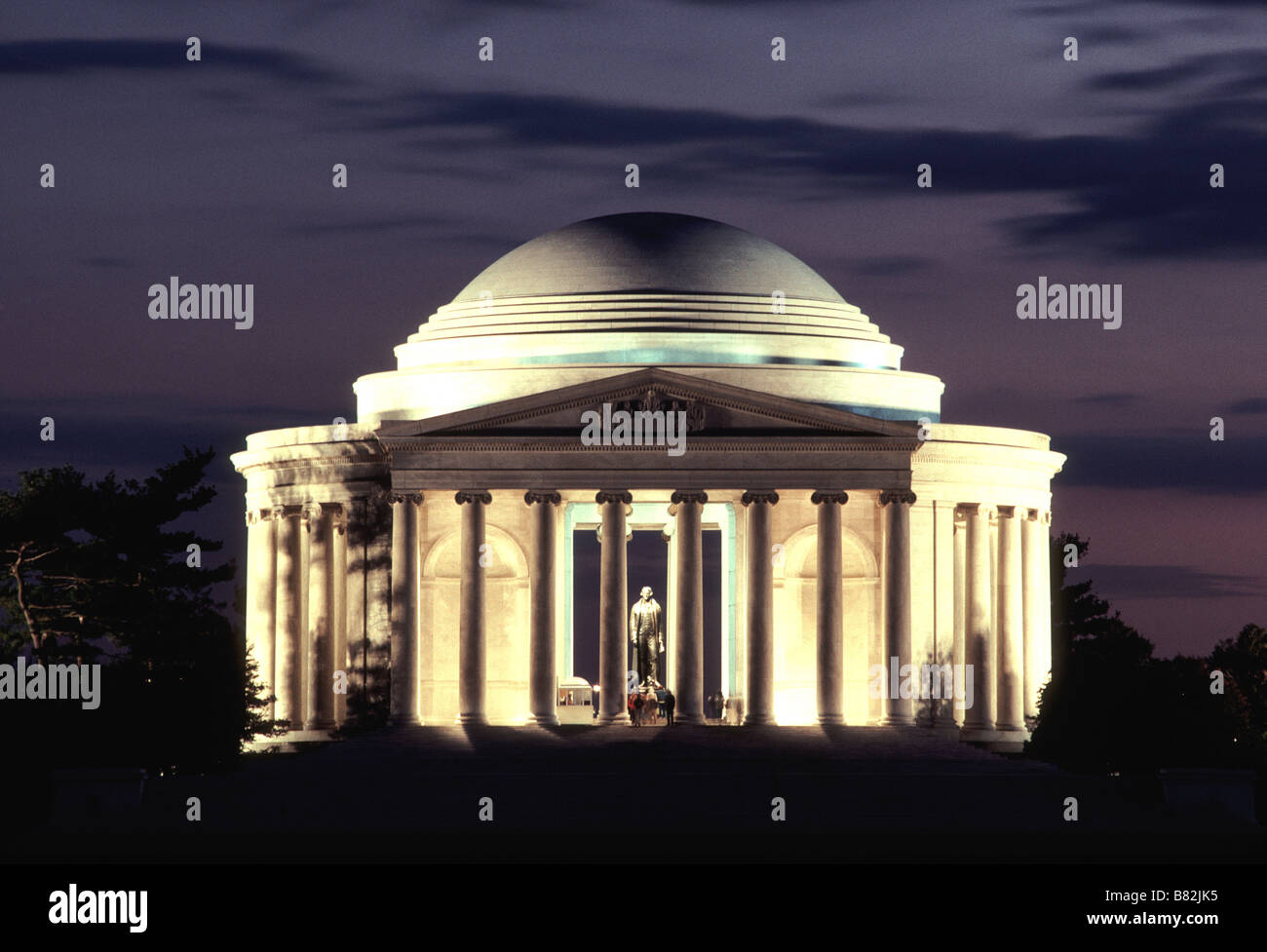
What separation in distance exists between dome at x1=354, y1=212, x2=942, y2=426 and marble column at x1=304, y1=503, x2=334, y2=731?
5948 mm

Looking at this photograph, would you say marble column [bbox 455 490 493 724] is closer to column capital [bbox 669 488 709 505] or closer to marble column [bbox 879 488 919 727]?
column capital [bbox 669 488 709 505]

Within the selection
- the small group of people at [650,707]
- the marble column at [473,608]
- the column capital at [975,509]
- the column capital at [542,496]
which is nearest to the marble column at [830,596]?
the small group of people at [650,707]

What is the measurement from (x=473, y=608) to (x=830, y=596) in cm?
1647

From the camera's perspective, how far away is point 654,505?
15462cm

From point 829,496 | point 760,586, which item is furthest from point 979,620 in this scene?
point 760,586

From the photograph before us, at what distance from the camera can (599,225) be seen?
510ft

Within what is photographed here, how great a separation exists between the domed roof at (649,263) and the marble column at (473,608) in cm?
1524

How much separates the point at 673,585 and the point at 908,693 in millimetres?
11952

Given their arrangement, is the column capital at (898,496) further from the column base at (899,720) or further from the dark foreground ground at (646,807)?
the dark foreground ground at (646,807)

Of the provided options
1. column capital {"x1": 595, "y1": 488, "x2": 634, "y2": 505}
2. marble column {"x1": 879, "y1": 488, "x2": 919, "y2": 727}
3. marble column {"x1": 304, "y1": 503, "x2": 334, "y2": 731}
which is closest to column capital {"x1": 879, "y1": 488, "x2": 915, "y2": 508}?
marble column {"x1": 879, "y1": 488, "x2": 919, "y2": 727}

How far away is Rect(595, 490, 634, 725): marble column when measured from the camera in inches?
5468

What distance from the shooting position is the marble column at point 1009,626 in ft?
502

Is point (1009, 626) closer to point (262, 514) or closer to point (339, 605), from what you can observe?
point (339, 605)
